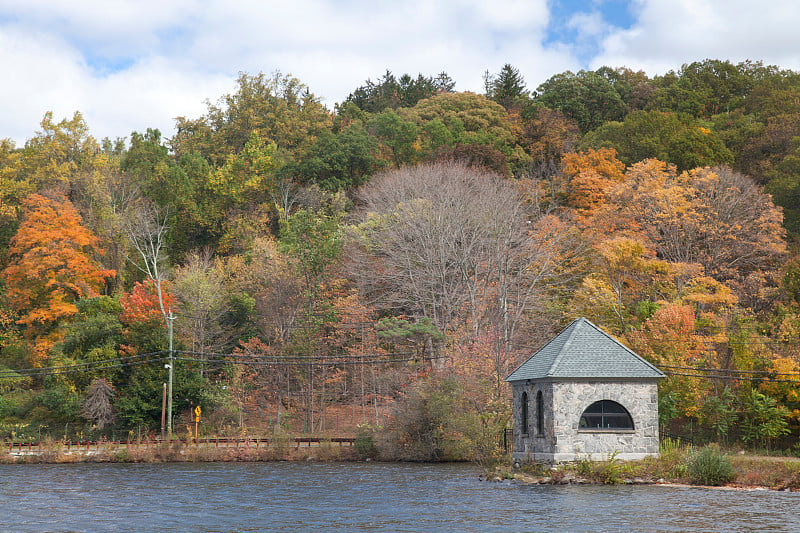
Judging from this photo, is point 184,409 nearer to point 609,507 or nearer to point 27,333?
point 27,333

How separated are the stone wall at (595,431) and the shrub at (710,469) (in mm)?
2692

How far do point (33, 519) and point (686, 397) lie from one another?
103 feet

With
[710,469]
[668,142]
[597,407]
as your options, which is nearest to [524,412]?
[597,407]

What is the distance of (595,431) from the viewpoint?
114 feet

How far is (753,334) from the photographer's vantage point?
46.1 m

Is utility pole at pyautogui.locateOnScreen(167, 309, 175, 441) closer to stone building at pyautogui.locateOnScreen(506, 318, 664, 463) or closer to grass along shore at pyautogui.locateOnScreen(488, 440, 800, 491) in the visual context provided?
grass along shore at pyautogui.locateOnScreen(488, 440, 800, 491)

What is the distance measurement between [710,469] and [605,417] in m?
4.69

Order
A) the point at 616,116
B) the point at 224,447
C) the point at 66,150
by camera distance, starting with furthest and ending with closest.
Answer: the point at 616,116 → the point at 66,150 → the point at 224,447

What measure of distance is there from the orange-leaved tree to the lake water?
2963cm

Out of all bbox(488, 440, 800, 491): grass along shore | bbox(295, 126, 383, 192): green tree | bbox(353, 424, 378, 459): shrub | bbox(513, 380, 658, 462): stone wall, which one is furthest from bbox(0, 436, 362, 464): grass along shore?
bbox(295, 126, 383, 192): green tree

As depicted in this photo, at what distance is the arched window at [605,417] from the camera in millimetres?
34938

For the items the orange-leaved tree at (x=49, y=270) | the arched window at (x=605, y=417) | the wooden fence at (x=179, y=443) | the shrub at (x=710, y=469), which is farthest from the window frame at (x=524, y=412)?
the orange-leaved tree at (x=49, y=270)

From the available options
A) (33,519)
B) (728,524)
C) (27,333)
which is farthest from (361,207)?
(728,524)

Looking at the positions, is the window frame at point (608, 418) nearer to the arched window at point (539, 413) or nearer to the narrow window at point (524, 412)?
the arched window at point (539, 413)
